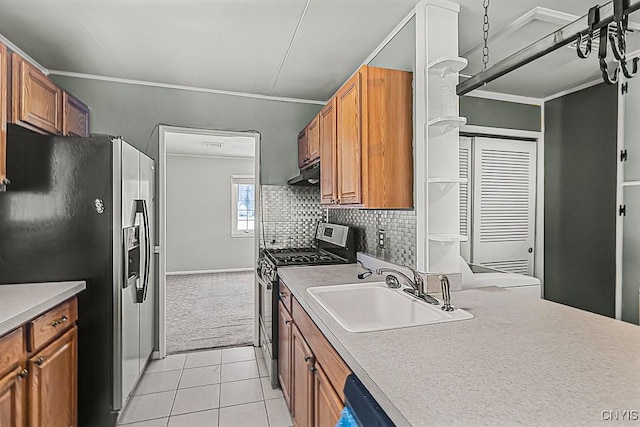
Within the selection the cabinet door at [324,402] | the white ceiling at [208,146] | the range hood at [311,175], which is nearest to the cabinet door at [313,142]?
the range hood at [311,175]

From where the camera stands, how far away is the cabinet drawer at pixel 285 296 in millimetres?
2149

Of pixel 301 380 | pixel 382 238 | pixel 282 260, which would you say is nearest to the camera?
pixel 301 380

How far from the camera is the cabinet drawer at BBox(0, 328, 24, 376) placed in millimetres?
1343

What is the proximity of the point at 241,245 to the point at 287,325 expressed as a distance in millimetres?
5410

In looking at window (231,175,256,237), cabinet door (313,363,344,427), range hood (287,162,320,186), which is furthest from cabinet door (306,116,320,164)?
window (231,175,256,237)

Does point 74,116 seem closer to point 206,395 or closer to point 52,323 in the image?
point 52,323

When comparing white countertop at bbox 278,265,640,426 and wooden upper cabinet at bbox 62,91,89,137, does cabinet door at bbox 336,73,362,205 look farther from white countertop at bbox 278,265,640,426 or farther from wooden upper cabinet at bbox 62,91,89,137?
wooden upper cabinet at bbox 62,91,89,137

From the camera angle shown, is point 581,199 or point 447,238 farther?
point 581,199

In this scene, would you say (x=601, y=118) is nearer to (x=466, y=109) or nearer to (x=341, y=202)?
(x=466, y=109)

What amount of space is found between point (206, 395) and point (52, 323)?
1.23m

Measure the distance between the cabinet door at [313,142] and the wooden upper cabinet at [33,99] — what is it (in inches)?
73.5

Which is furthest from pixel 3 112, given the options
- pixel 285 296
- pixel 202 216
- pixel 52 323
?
pixel 202 216

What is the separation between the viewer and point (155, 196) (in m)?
3.15

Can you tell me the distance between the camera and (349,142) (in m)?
2.10
